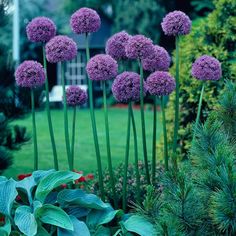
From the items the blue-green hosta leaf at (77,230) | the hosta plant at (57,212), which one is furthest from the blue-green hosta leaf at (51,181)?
the blue-green hosta leaf at (77,230)

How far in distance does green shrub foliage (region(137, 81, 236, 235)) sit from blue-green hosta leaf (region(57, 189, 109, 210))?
25.1 inches

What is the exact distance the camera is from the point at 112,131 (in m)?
13.9

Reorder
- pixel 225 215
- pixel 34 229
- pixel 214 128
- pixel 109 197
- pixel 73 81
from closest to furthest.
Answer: pixel 225 215, pixel 214 128, pixel 34 229, pixel 109 197, pixel 73 81

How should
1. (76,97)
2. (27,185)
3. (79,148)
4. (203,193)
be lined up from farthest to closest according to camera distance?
(79,148)
(76,97)
(27,185)
(203,193)

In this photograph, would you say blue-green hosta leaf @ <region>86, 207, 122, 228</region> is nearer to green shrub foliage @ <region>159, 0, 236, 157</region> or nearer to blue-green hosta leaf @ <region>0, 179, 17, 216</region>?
blue-green hosta leaf @ <region>0, 179, 17, 216</region>

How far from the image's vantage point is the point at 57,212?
10.4ft

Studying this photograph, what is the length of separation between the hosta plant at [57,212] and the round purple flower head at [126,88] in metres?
0.61

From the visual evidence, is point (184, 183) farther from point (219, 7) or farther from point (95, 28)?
point (219, 7)

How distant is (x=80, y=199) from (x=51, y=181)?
7.4 inches

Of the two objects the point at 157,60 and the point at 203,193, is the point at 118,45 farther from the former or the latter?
the point at 203,193

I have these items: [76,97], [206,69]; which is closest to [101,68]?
[76,97]

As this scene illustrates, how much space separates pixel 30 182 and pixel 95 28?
107cm

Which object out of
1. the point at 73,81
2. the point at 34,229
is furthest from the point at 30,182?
the point at 73,81

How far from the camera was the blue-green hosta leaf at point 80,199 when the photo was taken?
3332 mm
